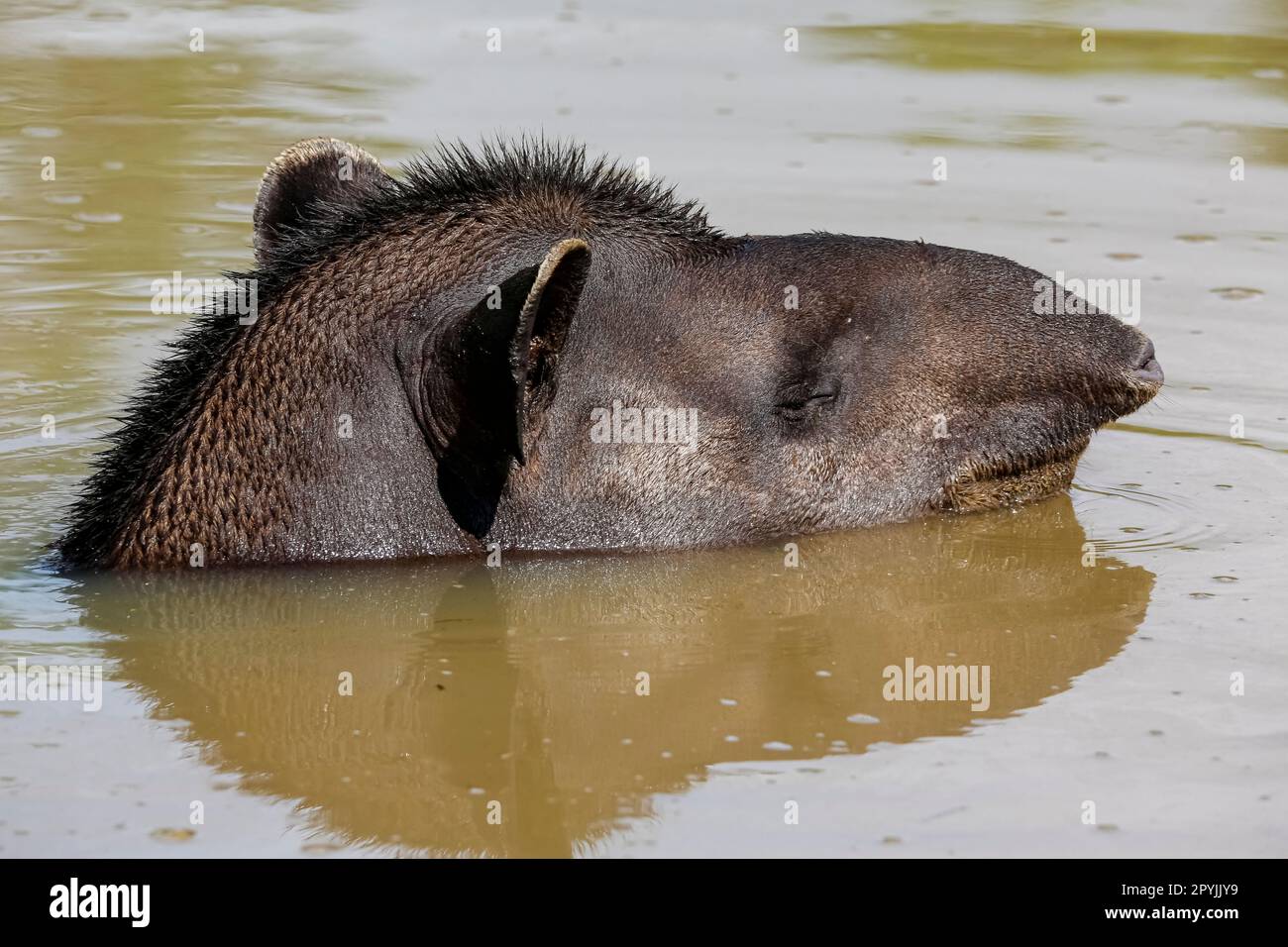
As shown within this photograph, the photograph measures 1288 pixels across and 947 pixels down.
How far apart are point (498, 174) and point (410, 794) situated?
278cm

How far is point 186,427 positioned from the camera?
7.91 m

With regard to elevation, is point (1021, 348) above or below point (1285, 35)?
below

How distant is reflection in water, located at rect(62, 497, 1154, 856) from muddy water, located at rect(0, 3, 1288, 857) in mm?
16

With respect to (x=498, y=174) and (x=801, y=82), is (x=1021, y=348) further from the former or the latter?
(x=801, y=82)

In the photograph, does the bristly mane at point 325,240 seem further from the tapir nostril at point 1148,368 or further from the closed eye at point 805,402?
the tapir nostril at point 1148,368

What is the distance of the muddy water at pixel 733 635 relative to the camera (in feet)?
20.9

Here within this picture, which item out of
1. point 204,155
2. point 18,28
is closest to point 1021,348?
point 204,155

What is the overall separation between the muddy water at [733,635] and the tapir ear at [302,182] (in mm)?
1603

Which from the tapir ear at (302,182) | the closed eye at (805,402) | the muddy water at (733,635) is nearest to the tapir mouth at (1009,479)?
the muddy water at (733,635)

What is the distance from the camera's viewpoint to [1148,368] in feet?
29.1

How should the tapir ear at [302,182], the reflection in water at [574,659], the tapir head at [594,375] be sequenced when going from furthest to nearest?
the tapir ear at [302,182] < the tapir head at [594,375] < the reflection in water at [574,659]

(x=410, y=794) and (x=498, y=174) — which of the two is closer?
(x=410, y=794)

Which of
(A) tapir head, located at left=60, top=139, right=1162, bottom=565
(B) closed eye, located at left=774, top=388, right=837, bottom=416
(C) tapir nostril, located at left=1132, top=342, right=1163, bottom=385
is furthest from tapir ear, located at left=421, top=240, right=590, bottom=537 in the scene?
(C) tapir nostril, located at left=1132, top=342, right=1163, bottom=385

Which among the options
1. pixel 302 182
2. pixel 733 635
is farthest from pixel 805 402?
pixel 302 182
